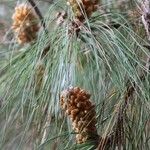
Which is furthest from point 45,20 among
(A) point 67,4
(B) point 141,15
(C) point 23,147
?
(C) point 23,147

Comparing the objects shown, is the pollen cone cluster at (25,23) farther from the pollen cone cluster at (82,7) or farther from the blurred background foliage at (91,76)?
the pollen cone cluster at (82,7)

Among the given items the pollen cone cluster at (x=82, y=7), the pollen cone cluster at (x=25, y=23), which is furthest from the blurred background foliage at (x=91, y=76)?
the pollen cone cluster at (x=25, y=23)

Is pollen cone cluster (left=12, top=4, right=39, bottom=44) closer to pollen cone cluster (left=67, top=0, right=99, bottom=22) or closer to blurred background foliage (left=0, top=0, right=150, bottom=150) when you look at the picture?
blurred background foliage (left=0, top=0, right=150, bottom=150)

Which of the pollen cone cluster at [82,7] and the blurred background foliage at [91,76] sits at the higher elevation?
the pollen cone cluster at [82,7]

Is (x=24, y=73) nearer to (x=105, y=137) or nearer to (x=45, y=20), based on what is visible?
(x=45, y=20)

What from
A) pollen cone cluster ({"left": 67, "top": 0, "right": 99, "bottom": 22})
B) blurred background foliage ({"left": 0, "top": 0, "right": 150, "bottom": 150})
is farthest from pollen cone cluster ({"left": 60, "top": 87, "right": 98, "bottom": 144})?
pollen cone cluster ({"left": 67, "top": 0, "right": 99, "bottom": 22})
